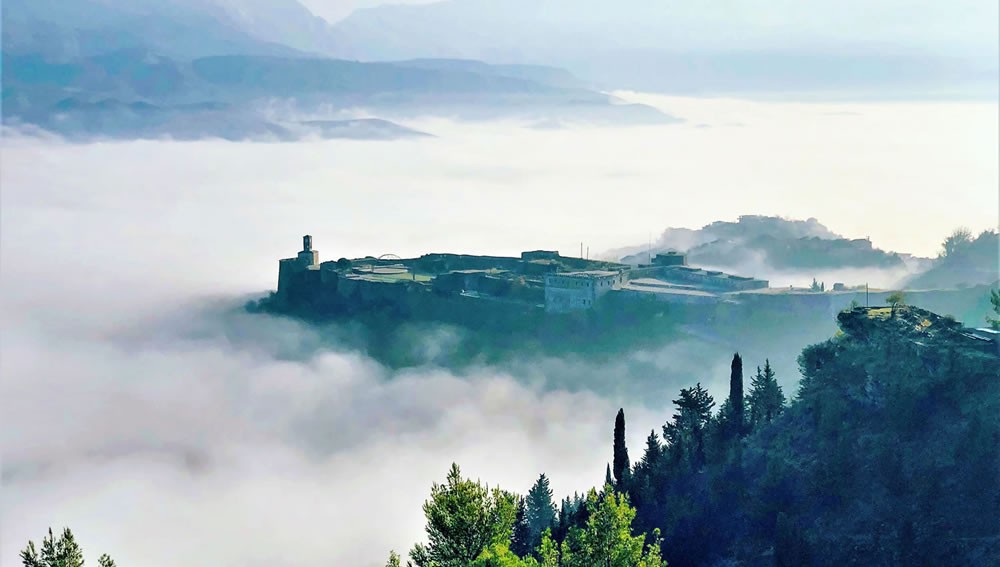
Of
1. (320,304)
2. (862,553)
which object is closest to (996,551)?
(862,553)

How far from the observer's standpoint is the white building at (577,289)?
102 metres

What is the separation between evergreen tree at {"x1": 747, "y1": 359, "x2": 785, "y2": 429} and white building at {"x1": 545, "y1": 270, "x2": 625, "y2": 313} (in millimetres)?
40744

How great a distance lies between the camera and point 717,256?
139875 millimetres

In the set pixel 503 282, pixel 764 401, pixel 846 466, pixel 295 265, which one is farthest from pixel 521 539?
pixel 295 265

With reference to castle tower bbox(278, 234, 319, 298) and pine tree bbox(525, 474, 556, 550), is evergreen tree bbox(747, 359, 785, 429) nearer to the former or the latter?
pine tree bbox(525, 474, 556, 550)

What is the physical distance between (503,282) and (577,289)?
6826 mm

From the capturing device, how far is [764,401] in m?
60.6

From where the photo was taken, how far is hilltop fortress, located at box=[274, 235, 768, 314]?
4018 inches

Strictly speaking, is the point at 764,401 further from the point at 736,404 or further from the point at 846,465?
the point at 846,465

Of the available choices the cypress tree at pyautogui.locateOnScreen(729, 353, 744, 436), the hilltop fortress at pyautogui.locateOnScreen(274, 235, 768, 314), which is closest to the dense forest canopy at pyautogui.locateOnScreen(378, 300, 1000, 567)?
the cypress tree at pyautogui.locateOnScreen(729, 353, 744, 436)

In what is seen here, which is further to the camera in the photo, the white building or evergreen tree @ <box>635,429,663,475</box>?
the white building

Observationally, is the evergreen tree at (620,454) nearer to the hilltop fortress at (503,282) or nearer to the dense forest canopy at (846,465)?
the dense forest canopy at (846,465)

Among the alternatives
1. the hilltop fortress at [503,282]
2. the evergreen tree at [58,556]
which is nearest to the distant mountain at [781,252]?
the hilltop fortress at [503,282]

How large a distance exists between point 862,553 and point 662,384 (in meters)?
46.3
